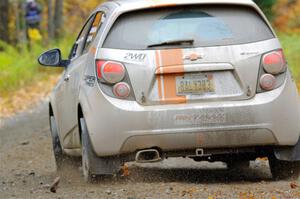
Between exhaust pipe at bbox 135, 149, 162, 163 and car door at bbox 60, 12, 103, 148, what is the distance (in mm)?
920

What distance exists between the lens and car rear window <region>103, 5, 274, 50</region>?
314 inches

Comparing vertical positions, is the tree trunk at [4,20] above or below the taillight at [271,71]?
below

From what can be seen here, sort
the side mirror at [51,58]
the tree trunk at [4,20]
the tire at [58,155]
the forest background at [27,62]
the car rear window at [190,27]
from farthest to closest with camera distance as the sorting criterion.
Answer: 1. the tree trunk at [4,20]
2. the forest background at [27,62]
3. the tire at [58,155]
4. the side mirror at [51,58]
5. the car rear window at [190,27]

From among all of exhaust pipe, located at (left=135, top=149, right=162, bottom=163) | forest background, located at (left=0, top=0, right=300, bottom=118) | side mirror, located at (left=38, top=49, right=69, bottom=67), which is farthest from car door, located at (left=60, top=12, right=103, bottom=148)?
forest background, located at (left=0, top=0, right=300, bottom=118)

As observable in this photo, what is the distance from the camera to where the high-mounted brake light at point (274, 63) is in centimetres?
788

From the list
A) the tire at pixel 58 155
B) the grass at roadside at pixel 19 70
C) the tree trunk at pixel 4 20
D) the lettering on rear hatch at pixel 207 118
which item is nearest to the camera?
the lettering on rear hatch at pixel 207 118

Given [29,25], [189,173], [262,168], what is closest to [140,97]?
[189,173]

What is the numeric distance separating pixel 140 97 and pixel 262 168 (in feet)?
8.74

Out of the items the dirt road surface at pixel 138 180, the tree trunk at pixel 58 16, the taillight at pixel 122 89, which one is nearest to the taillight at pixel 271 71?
the dirt road surface at pixel 138 180

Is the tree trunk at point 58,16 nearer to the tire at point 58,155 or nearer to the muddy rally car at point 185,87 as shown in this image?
the tire at point 58,155

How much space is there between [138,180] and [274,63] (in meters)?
1.57

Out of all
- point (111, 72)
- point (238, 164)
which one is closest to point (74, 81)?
point (111, 72)

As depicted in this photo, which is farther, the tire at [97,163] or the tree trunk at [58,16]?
the tree trunk at [58,16]

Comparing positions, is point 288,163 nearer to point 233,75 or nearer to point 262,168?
point 233,75
